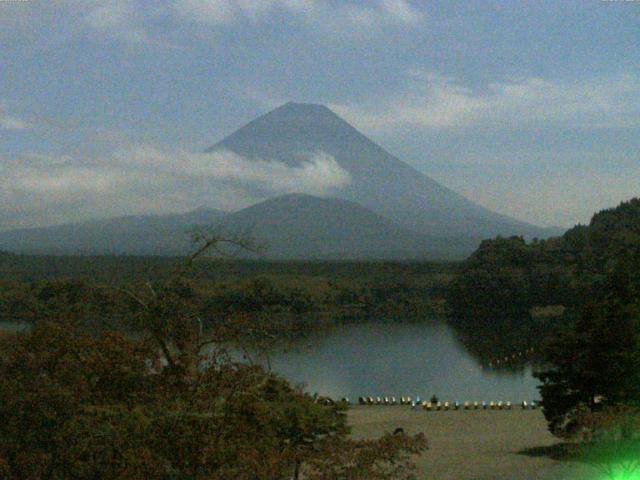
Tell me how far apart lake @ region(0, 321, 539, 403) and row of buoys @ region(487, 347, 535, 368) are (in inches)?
23.8

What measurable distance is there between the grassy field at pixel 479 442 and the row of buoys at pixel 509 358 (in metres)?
10.6

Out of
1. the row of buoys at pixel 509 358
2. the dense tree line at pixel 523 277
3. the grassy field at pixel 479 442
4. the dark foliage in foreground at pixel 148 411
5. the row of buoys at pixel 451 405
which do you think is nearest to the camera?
the dark foliage in foreground at pixel 148 411

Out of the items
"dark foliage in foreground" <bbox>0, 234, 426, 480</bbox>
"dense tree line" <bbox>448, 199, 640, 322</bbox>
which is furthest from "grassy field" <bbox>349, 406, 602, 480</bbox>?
"dense tree line" <bbox>448, 199, 640, 322</bbox>

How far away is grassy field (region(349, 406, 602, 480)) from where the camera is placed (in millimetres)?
10367

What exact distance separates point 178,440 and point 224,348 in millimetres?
633

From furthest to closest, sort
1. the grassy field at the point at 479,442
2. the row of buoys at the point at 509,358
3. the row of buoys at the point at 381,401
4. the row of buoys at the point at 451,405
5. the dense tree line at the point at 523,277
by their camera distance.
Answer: the dense tree line at the point at 523,277, the row of buoys at the point at 509,358, the row of buoys at the point at 381,401, the row of buoys at the point at 451,405, the grassy field at the point at 479,442

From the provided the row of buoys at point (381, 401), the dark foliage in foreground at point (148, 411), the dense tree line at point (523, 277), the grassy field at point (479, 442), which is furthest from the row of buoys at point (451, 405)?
the dense tree line at point (523, 277)

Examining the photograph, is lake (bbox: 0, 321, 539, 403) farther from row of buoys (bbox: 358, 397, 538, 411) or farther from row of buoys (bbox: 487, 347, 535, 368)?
row of buoys (bbox: 358, 397, 538, 411)

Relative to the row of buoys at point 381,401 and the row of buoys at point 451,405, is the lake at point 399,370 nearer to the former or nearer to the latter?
the row of buoys at point 381,401

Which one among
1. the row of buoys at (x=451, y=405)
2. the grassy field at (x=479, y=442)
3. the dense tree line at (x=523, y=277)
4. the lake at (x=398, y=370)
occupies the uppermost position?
the dense tree line at (x=523, y=277)

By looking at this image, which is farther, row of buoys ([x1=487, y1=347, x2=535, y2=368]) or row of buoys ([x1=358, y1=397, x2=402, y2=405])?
row of buoys ([x1=487, y1=347, x2=535, y2=368])

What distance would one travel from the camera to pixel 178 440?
5406mm

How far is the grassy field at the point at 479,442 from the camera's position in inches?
408

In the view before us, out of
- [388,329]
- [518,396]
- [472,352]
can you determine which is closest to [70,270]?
[388,329]
